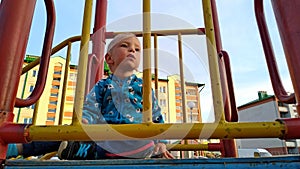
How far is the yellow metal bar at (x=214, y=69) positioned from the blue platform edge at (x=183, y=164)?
9 cm

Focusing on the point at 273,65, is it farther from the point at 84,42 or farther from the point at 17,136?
the point at 17,136

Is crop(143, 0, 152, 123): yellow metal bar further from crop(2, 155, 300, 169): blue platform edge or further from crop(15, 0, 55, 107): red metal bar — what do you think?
crop(15, 0, 55, 107): red metal bar

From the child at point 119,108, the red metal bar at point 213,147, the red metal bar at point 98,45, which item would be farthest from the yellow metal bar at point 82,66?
the red metal bar at point 213,147

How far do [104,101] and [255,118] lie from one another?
20.0 m

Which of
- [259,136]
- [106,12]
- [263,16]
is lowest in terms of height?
[259,136]

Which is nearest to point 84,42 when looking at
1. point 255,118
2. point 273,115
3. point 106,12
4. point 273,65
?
point 273,65

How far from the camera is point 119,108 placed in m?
0.94

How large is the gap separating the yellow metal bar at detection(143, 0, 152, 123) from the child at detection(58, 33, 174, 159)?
26 cm

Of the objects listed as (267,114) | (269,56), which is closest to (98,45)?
(269,56)

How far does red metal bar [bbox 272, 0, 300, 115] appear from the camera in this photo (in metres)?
0.53

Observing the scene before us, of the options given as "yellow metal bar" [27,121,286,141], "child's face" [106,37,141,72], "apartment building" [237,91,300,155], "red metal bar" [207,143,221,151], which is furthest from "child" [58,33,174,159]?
"apartment building" [237,91,300,155]

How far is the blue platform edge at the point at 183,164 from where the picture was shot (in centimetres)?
43

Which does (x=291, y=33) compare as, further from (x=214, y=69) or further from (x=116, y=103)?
(x=116, y=103)

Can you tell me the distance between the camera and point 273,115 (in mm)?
16922
